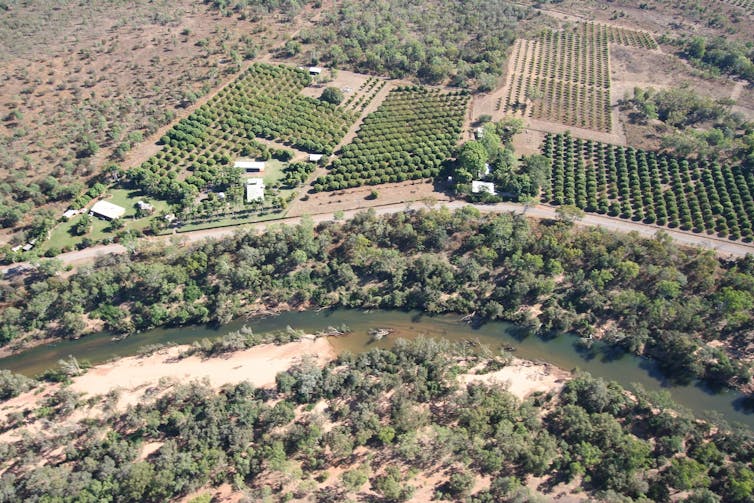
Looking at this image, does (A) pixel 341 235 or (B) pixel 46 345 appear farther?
(A) pixel 341 235

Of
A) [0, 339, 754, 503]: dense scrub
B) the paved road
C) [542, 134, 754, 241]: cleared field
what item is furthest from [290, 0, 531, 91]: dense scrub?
[0, 339, 754, 503]: dense scrub

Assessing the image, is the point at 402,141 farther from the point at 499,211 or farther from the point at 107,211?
the point at 107,211

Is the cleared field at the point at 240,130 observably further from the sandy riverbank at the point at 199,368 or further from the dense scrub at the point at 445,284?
the sandy riverbank at the point at 199,368

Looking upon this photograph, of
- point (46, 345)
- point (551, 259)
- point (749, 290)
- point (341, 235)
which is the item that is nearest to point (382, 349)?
point (341, 235)

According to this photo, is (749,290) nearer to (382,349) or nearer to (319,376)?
(382,349)

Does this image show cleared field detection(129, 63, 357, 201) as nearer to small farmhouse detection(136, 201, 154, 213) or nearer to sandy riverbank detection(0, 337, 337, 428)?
small farmhouse detection(136, 201, 154, 213)

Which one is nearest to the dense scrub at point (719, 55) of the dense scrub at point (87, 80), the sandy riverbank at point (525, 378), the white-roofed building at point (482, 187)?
the white-roofed building at point (482, 187)
